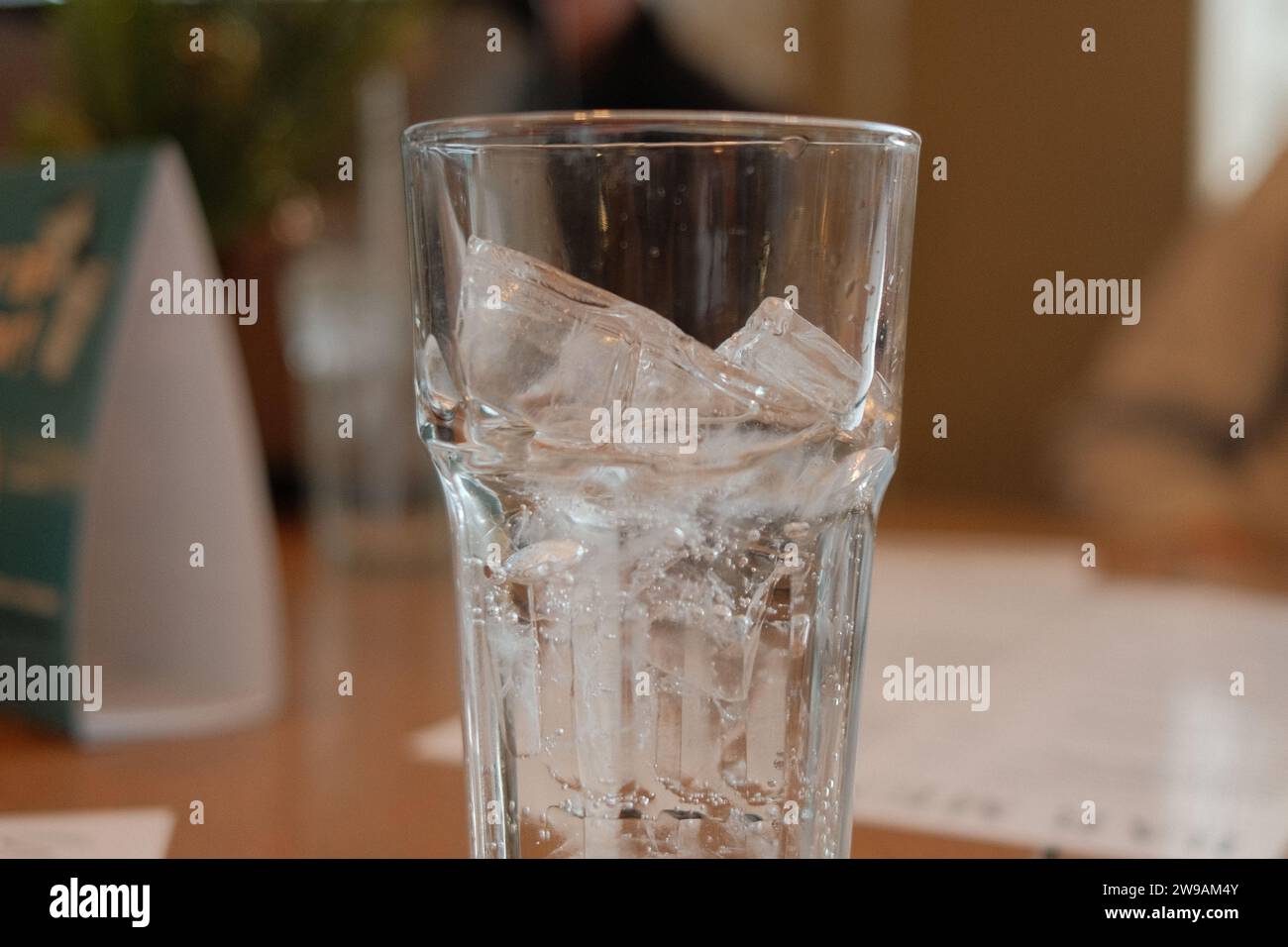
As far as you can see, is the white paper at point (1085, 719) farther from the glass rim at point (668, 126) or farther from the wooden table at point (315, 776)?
the glass rim at point (668, 126)

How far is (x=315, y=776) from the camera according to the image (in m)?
0.57

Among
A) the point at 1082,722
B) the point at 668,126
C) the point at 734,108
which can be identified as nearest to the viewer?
the point at 668,126

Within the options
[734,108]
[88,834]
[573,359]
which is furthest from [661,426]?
[734,108]

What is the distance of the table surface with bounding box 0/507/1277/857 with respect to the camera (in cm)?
48

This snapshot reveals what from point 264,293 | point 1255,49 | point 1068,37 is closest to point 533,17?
point 264,293

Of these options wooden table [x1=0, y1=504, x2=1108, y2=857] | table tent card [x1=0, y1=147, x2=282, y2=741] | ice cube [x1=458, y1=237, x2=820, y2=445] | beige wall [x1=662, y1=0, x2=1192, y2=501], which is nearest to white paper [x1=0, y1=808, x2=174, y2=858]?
wooden table [x1=0, y1=504, x2=1108, y2=857]

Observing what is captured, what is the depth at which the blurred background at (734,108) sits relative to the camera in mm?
716

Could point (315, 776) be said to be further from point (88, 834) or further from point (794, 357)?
point (794, 357)

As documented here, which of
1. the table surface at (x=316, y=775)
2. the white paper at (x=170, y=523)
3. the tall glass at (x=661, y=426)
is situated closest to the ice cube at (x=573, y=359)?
the tall glass at (x=661, y=426)

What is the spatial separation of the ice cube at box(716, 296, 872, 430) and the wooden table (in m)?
0.19

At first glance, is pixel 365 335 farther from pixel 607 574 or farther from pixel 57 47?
pixel 607 574

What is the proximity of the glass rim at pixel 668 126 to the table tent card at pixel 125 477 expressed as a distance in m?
0.34

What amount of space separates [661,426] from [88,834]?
0.94 ft

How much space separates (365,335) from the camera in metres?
1.07
